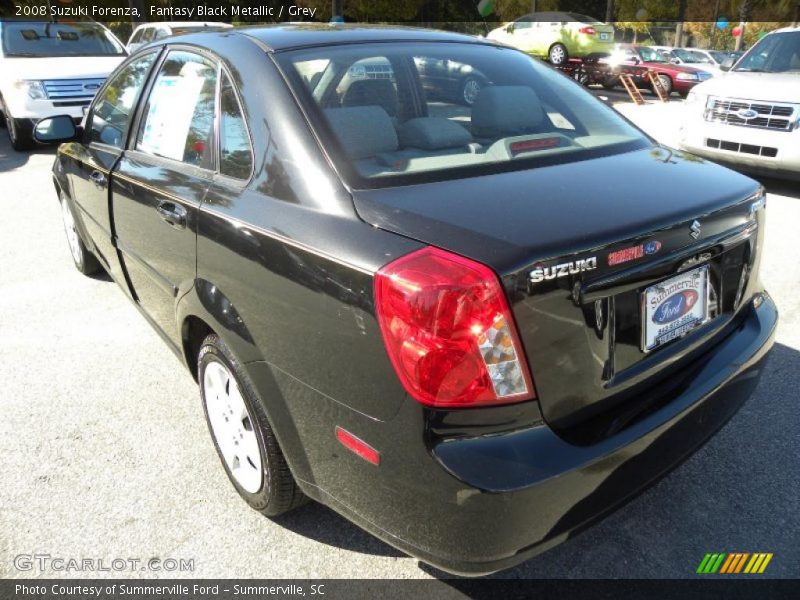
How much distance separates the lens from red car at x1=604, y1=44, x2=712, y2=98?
62.2 feet

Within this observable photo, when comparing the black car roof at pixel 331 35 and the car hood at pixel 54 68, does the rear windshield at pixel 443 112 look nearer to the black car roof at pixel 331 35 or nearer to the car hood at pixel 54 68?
the black car roof at pixel 331 35

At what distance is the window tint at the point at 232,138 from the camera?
2221 mm

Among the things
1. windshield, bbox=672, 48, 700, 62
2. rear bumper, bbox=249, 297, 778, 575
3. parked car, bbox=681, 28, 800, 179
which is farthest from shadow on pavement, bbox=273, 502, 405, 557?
windshield, bbox=672, 48, 700, 62

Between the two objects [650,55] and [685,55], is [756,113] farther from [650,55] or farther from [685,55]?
[685,55]

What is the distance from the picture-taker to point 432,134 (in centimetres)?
238

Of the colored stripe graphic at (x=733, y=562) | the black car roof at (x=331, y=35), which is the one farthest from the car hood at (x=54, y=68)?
the colored stripe graphic at (x=733, y=562)

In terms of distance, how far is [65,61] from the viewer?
9602 mm

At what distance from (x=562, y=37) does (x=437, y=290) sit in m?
20.9

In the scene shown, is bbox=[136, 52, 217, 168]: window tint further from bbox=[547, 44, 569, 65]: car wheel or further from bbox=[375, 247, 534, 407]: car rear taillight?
bbox=[547, 44, 569, 65]: car wheel

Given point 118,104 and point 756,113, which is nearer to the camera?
point 118,104

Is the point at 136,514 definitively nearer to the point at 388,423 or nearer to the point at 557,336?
the point at 388,423

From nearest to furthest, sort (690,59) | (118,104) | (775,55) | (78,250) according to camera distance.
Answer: (118,104)
(78,250)
(775,55)
(690,59)

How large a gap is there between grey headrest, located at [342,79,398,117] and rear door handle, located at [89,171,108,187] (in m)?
1.52

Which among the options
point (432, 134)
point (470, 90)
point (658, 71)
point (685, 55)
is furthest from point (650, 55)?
point (432, 134)
